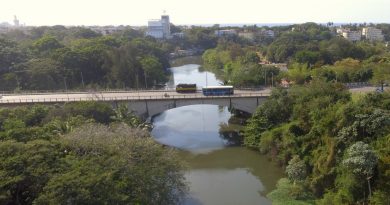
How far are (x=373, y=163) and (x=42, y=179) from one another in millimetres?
17917

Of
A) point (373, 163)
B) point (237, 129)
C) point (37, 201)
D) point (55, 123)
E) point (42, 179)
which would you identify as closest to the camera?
point (37, 201)

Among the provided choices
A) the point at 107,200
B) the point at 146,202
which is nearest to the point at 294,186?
the point at 146,202

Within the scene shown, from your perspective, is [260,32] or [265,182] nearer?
[265,182]

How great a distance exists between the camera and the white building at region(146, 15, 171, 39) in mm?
172712

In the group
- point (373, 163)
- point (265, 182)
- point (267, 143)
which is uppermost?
point (373, 163)

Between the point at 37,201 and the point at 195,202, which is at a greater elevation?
the point at 37,201

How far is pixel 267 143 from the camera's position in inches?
1377

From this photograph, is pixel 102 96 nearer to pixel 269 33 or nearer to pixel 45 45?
pixel 45 45

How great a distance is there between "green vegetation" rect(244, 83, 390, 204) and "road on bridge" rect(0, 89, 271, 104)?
9.90 m

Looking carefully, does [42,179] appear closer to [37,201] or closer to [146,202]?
[37,201]

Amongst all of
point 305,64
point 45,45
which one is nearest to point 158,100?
point 305,64

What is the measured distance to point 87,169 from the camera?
21.1 meters

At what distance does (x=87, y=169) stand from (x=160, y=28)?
15882cm

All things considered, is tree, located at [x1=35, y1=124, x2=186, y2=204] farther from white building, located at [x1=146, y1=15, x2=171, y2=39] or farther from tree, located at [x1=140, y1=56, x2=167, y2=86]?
white building, located at [x1=146, y1=15, x2=171, y2=39]
